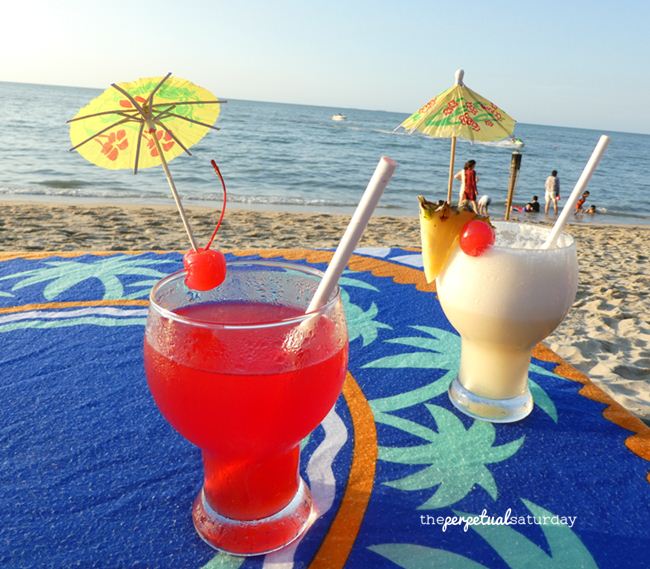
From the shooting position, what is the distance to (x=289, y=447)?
→ 85 centimetres

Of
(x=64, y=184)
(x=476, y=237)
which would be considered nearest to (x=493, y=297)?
(x=476, y=237)

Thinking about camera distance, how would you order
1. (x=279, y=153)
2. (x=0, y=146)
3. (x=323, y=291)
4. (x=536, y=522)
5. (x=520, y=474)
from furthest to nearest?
(x=279, y=153) → (x=0, y=146) → (x=520, y=474) → (x=536, y=522) → (x=323, y=291)

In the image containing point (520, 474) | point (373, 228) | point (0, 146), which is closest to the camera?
Result: point (520, 474)

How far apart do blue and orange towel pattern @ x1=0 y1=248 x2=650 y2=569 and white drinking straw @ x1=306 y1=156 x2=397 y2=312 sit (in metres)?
0.39

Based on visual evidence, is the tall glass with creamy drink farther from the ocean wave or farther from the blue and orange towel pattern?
the ocean wave

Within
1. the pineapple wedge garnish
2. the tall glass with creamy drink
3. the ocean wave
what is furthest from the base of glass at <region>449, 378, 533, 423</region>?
the ocean wave

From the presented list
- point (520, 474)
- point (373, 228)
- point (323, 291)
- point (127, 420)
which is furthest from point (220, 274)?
point (373, 228)

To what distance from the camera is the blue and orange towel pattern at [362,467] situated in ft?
2.70

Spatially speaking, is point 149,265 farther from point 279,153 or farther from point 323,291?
point 279,153

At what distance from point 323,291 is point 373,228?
717cm

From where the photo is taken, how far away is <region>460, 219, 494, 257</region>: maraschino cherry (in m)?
1.19

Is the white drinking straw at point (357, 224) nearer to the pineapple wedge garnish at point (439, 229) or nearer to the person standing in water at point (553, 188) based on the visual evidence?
the pineapple wedge garnish at point (439, 229)

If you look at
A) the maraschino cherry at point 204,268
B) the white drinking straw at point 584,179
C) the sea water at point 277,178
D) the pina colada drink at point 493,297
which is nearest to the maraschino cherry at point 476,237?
the pina colada drink at point 493,297

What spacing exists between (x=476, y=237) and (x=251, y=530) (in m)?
0.75
